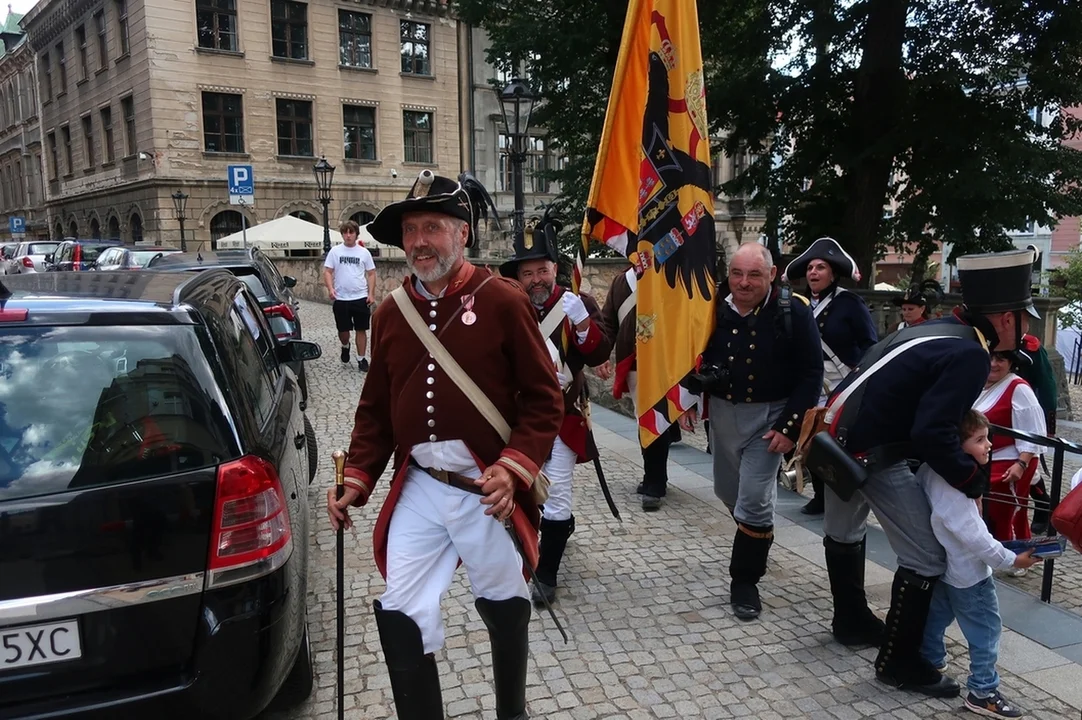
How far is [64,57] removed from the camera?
129ft

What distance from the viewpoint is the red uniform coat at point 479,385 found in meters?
2.69

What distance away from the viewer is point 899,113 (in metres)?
10.6

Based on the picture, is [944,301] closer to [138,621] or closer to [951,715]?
[951,715]

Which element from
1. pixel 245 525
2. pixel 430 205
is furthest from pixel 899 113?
pixel 245 525

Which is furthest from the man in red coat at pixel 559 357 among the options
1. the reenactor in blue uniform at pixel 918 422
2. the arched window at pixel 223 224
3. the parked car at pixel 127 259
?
the arched window at pixel 223 224

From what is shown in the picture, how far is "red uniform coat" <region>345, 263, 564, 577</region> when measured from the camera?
269 centimetres

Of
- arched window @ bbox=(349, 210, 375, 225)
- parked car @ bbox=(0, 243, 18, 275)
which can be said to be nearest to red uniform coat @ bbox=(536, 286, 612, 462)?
parked car @ bbox=(0, 243, 18, 275)

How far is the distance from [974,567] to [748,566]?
1.19 m

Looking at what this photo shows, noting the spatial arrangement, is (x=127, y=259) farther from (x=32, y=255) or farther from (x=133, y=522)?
(x=133, y=522)

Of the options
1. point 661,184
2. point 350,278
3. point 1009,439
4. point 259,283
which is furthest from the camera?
point 350,278

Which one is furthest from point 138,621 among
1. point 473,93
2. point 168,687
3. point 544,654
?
point 473,93

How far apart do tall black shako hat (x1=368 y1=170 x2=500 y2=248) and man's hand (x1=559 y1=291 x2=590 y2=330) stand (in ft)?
4.92

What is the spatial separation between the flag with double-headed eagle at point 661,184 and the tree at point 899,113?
563cm

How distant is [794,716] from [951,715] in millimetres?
612
